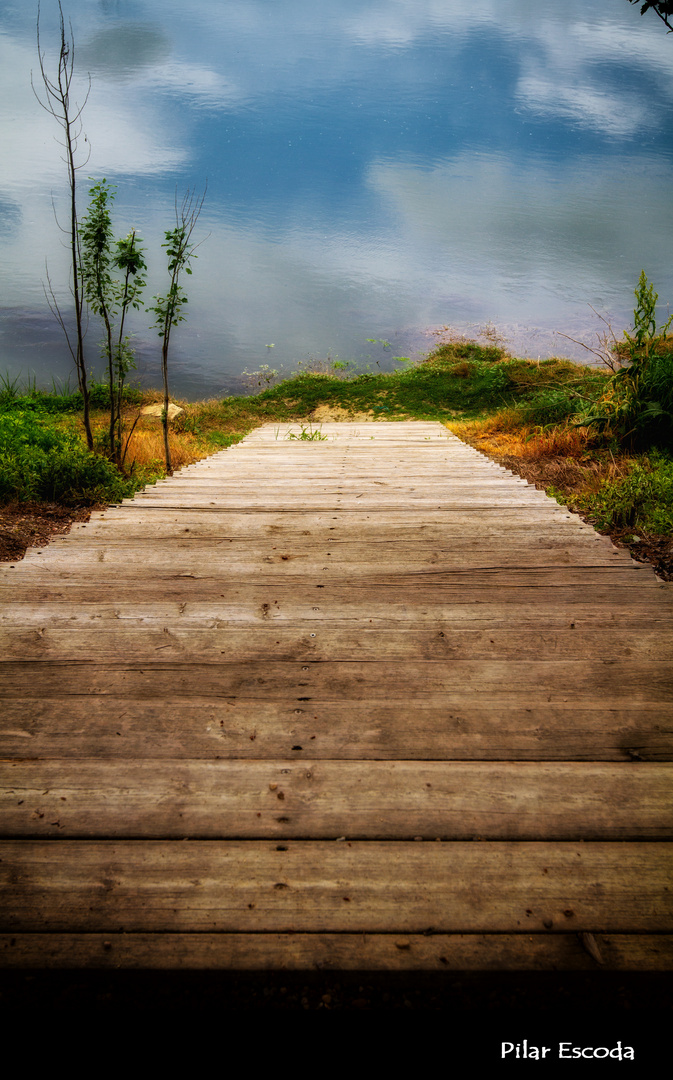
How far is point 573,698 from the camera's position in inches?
46.0

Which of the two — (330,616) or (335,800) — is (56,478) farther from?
(335,800)

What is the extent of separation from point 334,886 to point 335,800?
5.7 inches

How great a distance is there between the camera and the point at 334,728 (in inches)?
42.8

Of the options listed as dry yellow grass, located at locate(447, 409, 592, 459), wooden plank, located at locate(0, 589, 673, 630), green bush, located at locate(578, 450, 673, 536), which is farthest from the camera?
dry yellow grass, located at locate(447, 409, 592, 459)

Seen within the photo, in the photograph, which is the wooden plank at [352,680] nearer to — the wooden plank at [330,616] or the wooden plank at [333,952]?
the wooden plank at [330,616]

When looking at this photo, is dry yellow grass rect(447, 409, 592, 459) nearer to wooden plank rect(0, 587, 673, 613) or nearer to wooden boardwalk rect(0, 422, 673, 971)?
wooden boardwalk rect(0, 422, 673, 971)

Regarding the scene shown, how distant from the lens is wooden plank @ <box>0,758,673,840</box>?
0.89 metres

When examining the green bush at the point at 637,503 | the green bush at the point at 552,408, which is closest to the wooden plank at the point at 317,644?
the green bush at the point at 637,503

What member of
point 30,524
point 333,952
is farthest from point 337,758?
point 30,524

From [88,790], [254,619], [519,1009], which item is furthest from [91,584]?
[519,1009]

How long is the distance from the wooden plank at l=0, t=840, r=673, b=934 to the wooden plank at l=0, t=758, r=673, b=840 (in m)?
0.03

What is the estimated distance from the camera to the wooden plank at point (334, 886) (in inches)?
Result: 29.9

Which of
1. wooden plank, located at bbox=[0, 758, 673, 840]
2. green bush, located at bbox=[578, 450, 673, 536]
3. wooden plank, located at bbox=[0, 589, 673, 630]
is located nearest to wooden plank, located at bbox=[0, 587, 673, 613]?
wooden plank, located at bbox=[0, 589, 673, 630]

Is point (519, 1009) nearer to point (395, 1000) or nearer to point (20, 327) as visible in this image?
point (395, 1000)
